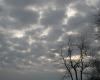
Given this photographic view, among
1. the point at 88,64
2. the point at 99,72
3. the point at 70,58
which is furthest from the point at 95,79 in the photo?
the point at 70,58

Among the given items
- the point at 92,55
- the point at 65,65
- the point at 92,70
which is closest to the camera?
the point at 92,70

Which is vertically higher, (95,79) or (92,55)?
(92,55)

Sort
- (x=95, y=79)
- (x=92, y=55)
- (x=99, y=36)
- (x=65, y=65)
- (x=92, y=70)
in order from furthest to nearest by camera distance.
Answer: (x=65, y=65) → (x=92, y=55) → (x=92, y=70) → (x=95, y=79) → (x=99, y=36)

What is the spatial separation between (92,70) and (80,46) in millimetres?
8467

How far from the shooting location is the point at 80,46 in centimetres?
6009

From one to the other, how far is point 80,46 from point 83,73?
21.0 feet

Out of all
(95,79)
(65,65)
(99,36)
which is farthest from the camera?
(65,65)

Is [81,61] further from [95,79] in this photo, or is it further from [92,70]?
[95,79]

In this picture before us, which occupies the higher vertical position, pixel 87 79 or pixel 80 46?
pixel 80 46

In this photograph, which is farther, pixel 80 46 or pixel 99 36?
pixel 80 46

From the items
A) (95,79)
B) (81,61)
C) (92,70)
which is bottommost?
(95,79)

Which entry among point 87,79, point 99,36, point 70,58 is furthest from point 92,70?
point 99,36

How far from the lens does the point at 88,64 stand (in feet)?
188

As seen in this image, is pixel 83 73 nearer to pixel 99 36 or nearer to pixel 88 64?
pixel 88 64
